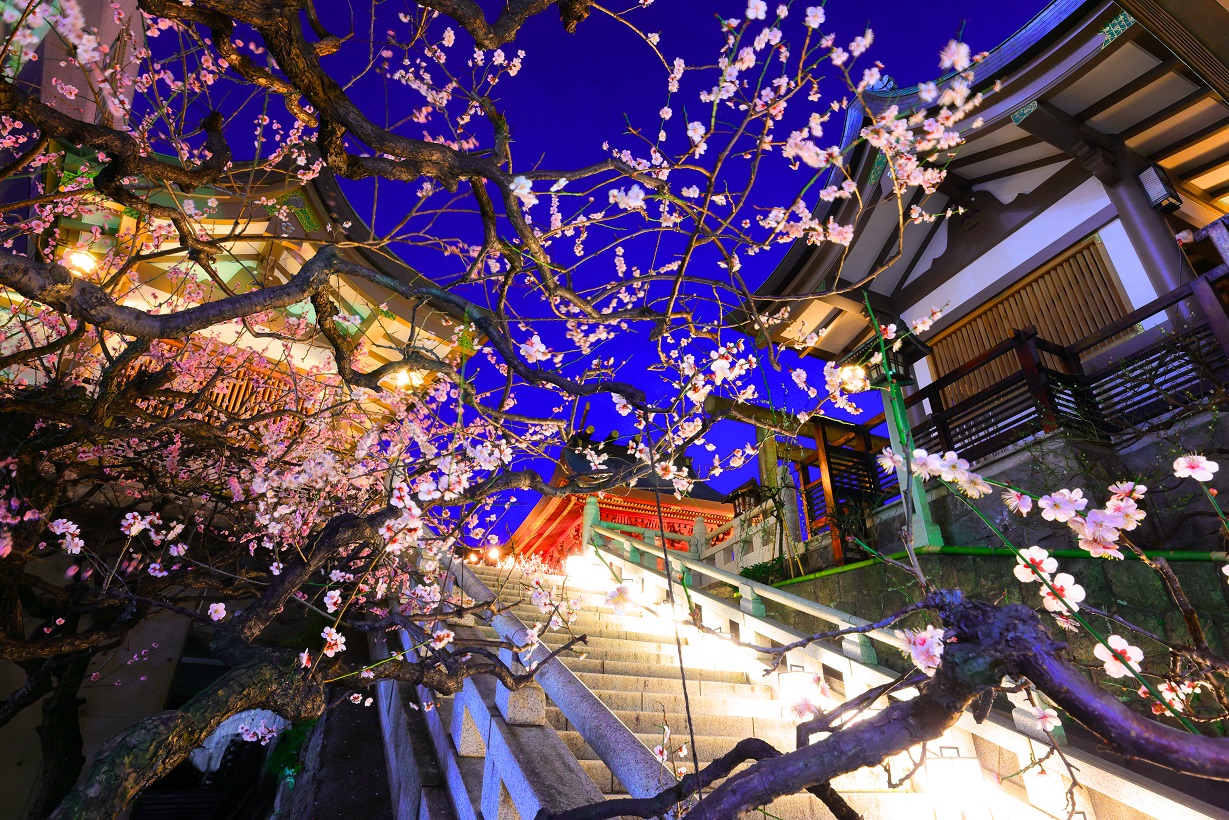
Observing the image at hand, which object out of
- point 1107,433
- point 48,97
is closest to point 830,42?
point 1107,433

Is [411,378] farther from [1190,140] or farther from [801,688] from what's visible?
[1190,140]

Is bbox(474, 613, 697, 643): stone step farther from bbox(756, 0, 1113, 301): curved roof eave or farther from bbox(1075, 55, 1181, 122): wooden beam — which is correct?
bbox(1075, 55, 1181, 122): wooden beam

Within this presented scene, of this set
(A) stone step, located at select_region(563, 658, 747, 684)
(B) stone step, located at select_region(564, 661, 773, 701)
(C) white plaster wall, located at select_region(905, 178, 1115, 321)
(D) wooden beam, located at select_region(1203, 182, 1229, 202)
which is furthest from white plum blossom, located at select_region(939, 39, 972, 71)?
(D) wooden beam, located at select_region(1203, 182, 1229, 202)

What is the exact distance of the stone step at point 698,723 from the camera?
460 cm

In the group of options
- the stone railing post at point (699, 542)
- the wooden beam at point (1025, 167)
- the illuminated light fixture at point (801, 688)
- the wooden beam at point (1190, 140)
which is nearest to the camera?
the illuminated light fixture at point (801, 688)

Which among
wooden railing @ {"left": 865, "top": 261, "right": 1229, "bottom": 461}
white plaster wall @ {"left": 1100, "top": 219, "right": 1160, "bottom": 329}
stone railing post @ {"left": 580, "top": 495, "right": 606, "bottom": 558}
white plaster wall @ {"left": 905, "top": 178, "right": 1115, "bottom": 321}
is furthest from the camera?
stone railing post @ {"left": 580, "top": 495, "right": 606, "bottom": 558}

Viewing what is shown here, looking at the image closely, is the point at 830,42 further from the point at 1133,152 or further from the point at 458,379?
the point at 1133,152

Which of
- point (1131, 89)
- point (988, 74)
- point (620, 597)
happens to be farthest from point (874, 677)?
point (1131, 89)

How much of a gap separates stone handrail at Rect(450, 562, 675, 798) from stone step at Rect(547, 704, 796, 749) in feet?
2.99

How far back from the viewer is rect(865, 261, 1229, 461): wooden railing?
6.23m

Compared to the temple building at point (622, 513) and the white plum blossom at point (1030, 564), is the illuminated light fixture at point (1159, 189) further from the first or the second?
the temple building at point (622, 513)

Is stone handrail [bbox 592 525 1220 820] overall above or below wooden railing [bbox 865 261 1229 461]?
below

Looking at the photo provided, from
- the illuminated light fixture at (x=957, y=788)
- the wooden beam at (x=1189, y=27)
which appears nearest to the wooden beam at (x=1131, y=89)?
the wooden beam at (x=1189, y=27)

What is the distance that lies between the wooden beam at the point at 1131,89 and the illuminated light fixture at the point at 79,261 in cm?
1541
